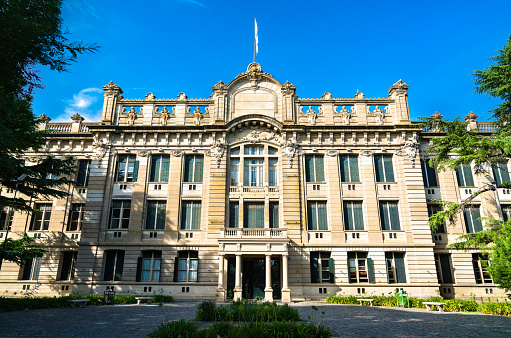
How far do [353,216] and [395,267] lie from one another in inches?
198

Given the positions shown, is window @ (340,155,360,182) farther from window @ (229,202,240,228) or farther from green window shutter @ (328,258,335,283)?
window @ (229,202,240,228)

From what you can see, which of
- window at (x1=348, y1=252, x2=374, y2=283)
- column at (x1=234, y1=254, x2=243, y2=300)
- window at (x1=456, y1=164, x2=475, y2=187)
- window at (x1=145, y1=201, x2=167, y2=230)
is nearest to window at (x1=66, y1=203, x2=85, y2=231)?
window at (x1=145, y1=201, x2=167, y2=230)

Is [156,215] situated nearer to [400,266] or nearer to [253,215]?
[253,215]

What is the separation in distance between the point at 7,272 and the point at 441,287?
35.9 m

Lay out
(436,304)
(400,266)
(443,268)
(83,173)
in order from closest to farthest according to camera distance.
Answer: (436,304) < (400,266) < (443,268) < (83,173)

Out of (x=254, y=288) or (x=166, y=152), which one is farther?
(x=166, y=152)

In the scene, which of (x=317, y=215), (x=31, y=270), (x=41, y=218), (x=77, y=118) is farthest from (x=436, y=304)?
(x=77, y=118)

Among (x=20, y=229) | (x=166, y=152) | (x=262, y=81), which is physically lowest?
(x=20, y=229)

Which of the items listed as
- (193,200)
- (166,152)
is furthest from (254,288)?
(166,152)

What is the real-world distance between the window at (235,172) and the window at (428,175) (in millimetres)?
16519

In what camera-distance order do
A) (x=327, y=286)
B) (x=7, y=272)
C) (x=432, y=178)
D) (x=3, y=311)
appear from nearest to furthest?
1. (x=3, y=311)
2. (x=327, y=286)
3. (x=7, y=272)
4. (x=432, y=178)

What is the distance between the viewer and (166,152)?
2947 centimetres

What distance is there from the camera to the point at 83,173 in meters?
30.8

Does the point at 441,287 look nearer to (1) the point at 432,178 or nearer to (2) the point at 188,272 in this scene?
(1) the point at 432,178
